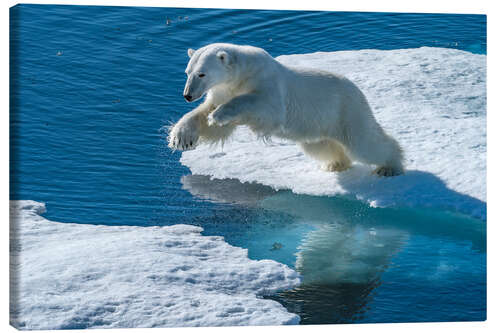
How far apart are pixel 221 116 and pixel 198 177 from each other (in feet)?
Answer: 6.04

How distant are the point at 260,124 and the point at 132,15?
137 centimetres

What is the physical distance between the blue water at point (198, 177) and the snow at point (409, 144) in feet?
0.51

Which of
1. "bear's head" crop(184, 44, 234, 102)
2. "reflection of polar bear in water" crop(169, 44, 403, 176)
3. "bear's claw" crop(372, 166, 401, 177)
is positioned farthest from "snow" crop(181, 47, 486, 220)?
"bear's head" crop(184, 44, 234, 102)

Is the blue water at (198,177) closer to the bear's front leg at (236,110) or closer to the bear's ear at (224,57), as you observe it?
the bear's ear at (224,57)

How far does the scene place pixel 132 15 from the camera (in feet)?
19.5

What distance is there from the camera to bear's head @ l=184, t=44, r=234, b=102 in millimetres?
5160

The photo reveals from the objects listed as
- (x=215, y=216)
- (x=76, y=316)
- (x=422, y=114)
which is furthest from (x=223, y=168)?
(x=76, y=316)

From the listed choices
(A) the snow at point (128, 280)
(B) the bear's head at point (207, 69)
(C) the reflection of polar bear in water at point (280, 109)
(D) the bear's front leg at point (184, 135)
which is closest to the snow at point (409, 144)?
(C) the reflection of polar bear in water at point (280, 109)

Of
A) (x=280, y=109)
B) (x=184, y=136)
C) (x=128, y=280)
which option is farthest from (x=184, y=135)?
(x=128, y=280)

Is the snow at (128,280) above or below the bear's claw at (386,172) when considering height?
below

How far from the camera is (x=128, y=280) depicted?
511 centimetres

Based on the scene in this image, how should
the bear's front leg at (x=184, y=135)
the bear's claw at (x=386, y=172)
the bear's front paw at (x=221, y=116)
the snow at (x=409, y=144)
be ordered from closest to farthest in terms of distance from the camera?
the bear's front paw at (x=221, y=116) → the bear's front leg at (x=184, y=135) → the snow at (x=409, y=144) → the bear's claw at (x=386, y=172)

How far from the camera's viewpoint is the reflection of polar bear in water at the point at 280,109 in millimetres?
5316

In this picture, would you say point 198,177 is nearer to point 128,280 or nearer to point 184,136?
point 184,136
